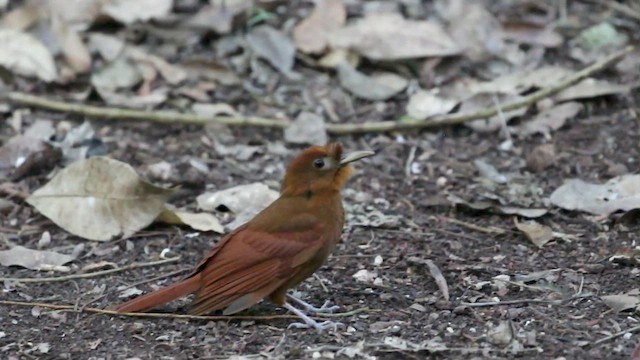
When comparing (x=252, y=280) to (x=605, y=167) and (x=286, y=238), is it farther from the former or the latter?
(x=605, y=167)

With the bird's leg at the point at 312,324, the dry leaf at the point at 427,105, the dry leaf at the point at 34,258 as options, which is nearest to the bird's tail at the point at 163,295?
the bird's leg at the point at 312,324

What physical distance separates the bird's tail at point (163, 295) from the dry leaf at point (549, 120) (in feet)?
8.17

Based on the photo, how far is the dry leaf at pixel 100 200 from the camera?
5.20 metres

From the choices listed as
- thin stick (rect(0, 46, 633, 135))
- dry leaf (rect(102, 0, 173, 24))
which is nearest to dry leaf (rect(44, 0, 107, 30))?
dry leaf (rect(102, 0, 173, 24))

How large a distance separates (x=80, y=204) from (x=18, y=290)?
66cm

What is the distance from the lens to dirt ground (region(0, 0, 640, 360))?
412 centimetres

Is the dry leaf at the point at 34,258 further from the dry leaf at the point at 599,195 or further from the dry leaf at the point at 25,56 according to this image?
the dry leaf at the point at 599,195

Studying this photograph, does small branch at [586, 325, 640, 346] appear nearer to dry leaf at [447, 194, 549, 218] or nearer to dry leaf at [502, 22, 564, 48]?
dry leaf at [447, 194, 549, 218]

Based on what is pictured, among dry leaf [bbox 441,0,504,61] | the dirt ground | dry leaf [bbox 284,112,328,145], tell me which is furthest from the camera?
dry leaf [bbox 441,0,504,61]

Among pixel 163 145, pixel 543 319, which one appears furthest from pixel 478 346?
pixel 163 145

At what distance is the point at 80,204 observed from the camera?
5.30m

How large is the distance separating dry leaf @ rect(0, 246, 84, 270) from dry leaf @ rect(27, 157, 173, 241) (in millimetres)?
198

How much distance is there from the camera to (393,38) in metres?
6.88

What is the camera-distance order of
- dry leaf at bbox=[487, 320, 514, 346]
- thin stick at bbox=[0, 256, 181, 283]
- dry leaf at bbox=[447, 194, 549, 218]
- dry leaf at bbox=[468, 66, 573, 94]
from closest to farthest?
dry leaf at bbox=[487, 320, 514, 346], thin stick at bbox=[0, 256, 181, 283], dry leaf at bbox=[447, 194, 549, 218], dry leaf at bbox=[468, 66, 573, 94]
